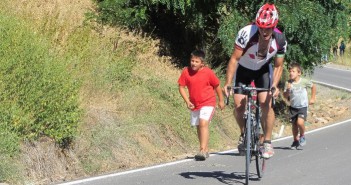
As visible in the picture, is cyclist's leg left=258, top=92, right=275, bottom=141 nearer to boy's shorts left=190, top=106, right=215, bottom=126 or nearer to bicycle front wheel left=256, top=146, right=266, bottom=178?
bicycle front wheel left=256, top=146, right=266, bottom=178

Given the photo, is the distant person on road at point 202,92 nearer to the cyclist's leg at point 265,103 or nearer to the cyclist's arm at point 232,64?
the cyclist's leg at point 265,103

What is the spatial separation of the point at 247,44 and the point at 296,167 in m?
2.78

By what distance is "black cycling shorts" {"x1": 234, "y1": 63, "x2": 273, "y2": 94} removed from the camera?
10031 mm

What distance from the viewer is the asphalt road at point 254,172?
1002 centimetres

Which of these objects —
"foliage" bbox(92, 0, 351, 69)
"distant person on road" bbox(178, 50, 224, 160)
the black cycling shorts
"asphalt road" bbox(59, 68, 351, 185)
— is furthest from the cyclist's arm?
"foliage" bbox(92, 0, 351, 69)

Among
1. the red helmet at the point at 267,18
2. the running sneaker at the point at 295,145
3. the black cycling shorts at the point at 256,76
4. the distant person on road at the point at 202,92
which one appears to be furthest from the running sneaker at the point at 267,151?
the running sneaker at the point at 295,145

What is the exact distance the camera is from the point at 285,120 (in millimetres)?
21188

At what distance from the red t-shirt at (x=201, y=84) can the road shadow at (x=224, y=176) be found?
1.50 metres

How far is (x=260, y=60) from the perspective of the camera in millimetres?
9773

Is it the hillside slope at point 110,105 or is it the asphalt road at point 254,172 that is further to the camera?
the hillside slope at point 110,105

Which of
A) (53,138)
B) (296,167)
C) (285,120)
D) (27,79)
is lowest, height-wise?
(285,120)

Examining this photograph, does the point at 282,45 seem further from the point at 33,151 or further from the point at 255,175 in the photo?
the point at 33,151

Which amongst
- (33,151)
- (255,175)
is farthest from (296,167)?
(33,151)

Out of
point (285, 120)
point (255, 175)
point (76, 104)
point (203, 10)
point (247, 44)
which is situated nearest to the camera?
point (247, 44)
